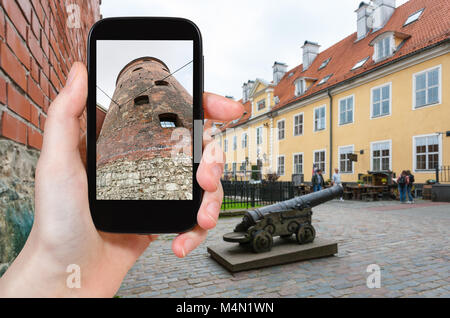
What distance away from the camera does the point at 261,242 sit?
5.32 meters

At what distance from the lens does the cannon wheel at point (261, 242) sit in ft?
17.3

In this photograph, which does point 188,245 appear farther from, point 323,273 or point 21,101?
point 323,273

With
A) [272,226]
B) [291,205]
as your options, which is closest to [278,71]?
[291,205]

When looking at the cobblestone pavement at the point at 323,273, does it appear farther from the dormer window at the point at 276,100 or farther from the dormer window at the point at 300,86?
the dormer window at the point at 276,100

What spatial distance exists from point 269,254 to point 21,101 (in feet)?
15.0

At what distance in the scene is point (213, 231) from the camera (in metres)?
7.97

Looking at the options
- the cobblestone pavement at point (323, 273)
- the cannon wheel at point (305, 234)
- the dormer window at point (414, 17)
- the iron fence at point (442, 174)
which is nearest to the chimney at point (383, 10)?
the dormer window at point (414, 17)

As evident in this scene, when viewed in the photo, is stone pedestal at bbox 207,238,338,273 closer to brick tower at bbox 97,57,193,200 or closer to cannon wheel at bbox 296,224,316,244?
cannon wheel at bbox 296,224,316,244

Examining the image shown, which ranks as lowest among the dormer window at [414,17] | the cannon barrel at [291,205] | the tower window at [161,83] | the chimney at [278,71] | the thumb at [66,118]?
the cannon barrel at [291,205]

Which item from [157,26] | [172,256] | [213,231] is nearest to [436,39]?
[213,231]

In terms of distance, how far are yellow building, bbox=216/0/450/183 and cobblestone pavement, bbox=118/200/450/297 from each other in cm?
1019

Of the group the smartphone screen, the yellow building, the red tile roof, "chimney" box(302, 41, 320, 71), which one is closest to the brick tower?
the smartphone screen

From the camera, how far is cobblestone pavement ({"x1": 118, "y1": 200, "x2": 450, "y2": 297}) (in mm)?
3869

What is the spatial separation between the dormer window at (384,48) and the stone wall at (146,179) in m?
19.5
